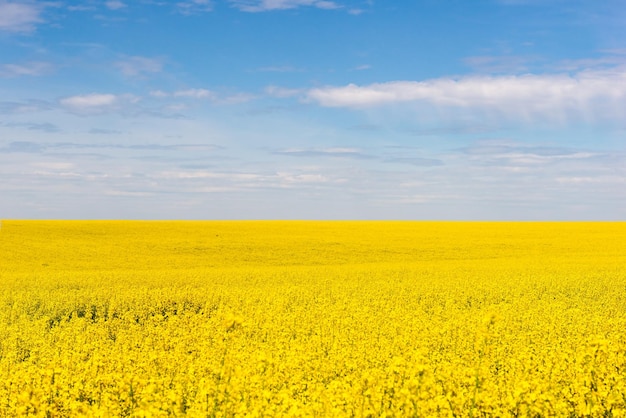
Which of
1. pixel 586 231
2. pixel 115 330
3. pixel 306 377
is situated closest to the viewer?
pixel 306 377

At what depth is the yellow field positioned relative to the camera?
21.1 feet

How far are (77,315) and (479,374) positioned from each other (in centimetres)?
1262

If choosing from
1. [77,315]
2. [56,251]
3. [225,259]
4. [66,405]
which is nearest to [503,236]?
[225,259]

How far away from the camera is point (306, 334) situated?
11570mm

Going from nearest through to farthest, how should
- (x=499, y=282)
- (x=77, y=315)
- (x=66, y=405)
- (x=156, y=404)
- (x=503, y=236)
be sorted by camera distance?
1. (x=156, y=404)
2. (x=66, y=405)
3. (x=77, y=315)
4. (x=499, y=282)
5. (x=503, y=236)

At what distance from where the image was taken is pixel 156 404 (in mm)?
5922

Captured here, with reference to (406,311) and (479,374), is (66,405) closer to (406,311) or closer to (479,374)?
(479,374)

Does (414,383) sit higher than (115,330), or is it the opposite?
(414,383)

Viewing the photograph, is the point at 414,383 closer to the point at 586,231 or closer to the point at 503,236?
the point at 503,236

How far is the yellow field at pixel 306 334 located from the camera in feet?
21.1

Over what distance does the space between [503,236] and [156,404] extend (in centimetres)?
4159

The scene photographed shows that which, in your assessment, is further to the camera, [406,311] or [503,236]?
[503,236]

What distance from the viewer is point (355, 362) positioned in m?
8.49

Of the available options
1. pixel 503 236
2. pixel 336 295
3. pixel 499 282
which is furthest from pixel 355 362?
pixel 503 236
